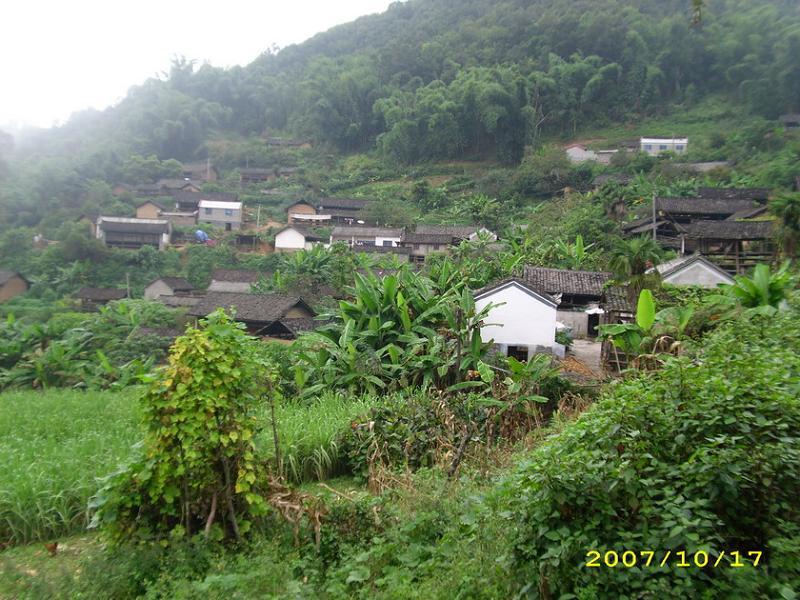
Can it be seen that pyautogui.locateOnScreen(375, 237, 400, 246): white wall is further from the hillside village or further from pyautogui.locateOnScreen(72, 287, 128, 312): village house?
pyautogui.locateOnScreen(72, 287, 128, 312): village house

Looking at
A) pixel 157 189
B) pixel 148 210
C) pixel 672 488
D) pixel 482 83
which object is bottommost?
pixel 672 488

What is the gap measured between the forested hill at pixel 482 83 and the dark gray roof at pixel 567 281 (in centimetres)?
3165

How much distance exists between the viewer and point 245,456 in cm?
364

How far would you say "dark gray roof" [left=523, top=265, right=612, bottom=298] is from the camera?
1603 centimetres

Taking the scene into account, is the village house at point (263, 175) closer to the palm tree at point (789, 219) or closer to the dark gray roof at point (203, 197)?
the dark gray roof at point (203, 197)

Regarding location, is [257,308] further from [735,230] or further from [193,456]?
[735,230]

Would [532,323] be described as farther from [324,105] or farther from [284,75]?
[284,75]

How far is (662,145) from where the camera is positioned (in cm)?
4322

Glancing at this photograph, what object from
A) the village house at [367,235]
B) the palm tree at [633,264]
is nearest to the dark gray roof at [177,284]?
the village house at [367,235]

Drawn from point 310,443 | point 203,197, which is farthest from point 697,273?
point 203,197

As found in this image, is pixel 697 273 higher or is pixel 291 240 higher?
pixel 697 273

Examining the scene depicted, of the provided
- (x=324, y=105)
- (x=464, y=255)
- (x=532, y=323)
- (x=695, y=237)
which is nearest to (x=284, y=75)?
(x=324, y=105)

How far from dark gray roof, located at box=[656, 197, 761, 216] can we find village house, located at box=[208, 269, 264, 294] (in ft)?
→ 67.0

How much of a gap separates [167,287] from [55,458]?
25307mm
